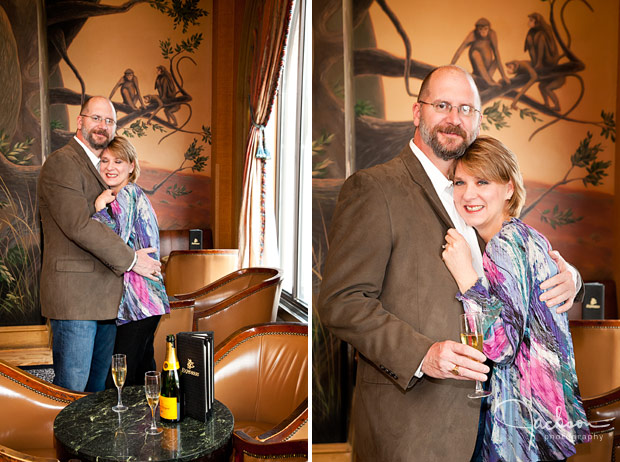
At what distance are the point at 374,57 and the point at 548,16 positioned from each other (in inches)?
19.4

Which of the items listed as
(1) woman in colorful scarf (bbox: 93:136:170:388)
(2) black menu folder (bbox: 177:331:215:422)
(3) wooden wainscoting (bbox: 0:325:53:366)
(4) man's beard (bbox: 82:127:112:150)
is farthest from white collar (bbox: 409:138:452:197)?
(3) wooden wainscoting (bbox: 0:325:53:366)

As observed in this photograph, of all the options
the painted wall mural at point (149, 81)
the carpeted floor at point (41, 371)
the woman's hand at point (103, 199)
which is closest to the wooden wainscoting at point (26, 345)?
the carpeted floor at point (41, 371)

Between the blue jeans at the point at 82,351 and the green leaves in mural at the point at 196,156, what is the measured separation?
36.7 inches

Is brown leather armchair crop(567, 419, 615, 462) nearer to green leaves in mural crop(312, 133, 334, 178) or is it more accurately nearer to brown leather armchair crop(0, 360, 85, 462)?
green leaves in mural crop(312, 133, 334, 178)

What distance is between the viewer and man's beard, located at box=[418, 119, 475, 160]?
4.66 ft

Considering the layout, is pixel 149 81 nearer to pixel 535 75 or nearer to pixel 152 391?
pixel 152 391

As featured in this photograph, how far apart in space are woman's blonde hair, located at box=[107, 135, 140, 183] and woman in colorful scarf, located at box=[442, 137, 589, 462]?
1.54 m

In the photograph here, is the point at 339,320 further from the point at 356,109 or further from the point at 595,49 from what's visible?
the point at 595,49

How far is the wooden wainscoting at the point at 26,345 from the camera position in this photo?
412cm

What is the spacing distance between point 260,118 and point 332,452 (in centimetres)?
242

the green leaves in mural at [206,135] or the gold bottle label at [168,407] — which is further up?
the green leaves in mural at [206,135]

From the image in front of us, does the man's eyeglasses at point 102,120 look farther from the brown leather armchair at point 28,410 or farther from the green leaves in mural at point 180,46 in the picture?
the brown leather armchair at point 28,410

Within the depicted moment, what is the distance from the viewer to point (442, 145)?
4.73 ft

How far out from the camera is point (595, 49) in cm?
144
